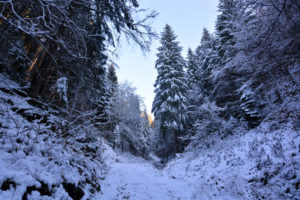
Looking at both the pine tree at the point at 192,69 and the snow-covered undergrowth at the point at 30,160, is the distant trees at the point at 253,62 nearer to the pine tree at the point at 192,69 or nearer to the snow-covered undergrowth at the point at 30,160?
the pine tree at the point at 192,69

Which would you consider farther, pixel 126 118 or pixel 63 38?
pixel 126 118


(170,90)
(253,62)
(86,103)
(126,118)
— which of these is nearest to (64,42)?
(86,103)

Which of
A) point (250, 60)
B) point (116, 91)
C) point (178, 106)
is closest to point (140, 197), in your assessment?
point (250, 60)

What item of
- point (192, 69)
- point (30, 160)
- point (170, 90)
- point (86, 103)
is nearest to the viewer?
point (30, 160)

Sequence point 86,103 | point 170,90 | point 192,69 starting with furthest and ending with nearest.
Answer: point 192,69, point 170,90, point 86,103

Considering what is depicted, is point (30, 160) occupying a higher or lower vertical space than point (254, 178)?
higher

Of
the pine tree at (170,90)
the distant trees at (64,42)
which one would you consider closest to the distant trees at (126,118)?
the pine tree at (170,90)

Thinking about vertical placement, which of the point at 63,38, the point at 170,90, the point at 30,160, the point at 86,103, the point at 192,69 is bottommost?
the point at 30,160

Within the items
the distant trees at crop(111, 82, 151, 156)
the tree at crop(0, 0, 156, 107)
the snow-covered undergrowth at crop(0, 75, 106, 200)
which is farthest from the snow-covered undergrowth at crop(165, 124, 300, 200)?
the distant trees at crop(111, 82, 151, 156)

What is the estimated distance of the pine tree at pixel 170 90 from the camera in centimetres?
1622

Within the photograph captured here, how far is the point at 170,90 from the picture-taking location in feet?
55.0

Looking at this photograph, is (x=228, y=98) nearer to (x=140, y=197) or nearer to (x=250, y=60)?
(x=250, y=60)

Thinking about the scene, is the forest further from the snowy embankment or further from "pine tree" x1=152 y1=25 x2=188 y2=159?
"pine tree" x1=152 y1=25 x2=188 y2=159

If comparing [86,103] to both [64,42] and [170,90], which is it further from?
[170,90]
